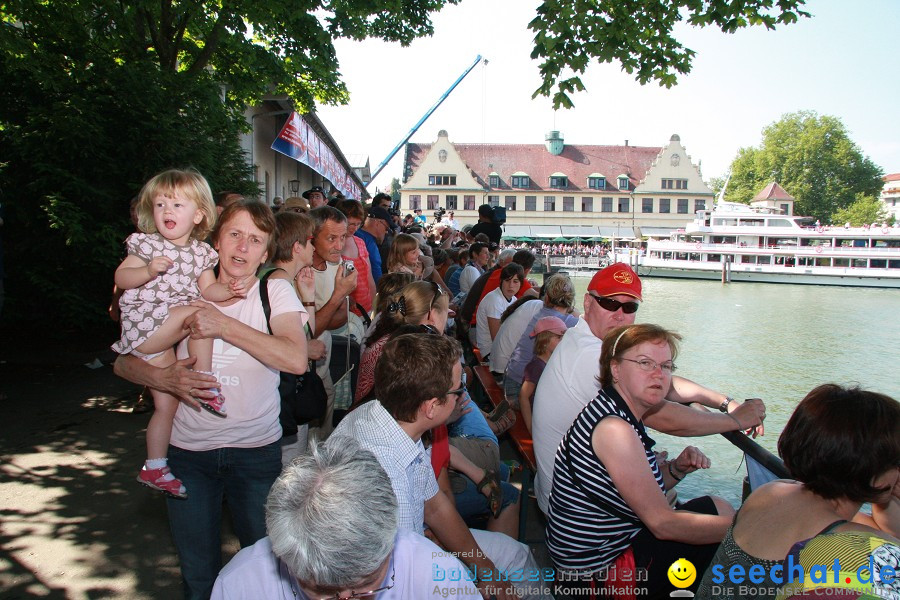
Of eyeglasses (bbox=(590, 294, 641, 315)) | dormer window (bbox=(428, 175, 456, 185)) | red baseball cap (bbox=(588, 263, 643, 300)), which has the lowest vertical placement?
eyeglasses (bbox=(590, 294, 641, 315))

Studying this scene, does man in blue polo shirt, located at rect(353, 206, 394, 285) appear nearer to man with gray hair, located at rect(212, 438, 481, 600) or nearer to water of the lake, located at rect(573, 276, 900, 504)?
water of the lake, located at rect(573, 276, 900, 504)

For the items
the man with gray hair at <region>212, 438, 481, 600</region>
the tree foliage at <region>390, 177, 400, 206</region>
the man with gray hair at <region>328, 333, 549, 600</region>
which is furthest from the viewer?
the tree foliage at <region>390, 177, 400, 206</region>

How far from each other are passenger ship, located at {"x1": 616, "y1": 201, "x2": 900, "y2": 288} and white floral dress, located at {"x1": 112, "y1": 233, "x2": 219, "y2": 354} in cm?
5170

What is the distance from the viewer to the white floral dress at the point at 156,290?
9.06 ft

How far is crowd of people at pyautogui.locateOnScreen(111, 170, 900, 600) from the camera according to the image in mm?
1674

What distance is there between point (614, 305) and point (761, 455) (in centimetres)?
119

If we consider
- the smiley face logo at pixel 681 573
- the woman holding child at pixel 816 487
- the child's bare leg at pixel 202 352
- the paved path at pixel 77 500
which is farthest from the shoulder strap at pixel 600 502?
the paved path at pixel 77 500

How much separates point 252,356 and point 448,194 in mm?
71237

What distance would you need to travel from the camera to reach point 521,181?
247 ft

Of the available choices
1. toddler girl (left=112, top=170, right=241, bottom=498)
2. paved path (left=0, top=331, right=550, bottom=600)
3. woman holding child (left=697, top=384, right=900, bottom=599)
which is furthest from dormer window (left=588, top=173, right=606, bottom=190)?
woman holding child (left=697, top=384, right=900, bottom=599)

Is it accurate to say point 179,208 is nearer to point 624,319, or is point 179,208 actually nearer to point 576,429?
point 576,429

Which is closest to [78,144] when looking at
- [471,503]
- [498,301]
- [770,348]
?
[498,301]

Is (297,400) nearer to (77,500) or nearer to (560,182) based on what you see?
(77,500)

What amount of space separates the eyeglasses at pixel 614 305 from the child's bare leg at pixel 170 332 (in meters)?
2.30
